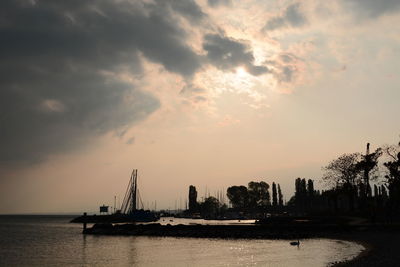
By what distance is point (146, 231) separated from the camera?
99.4 meters

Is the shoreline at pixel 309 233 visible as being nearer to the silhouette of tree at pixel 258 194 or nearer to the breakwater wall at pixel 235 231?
the breakwater wall at pixel 235 231

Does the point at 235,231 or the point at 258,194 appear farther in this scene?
the point at 258,194

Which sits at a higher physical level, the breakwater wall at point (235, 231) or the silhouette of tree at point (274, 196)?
the silhouette of tree at point (274, 196)

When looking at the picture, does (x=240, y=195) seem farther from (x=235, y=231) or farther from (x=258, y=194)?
(x=235, y=231)

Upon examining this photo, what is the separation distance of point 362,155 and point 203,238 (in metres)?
39.9

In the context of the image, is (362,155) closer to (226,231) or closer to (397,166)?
(397,166)

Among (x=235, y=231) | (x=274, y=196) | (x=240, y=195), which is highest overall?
(x=240, y=195)

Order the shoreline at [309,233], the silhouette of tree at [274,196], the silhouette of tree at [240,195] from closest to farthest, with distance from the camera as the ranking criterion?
the shoreline at [309,233]
the silhouette of tree at [274,196]
the silhouette of tree at [240,195]

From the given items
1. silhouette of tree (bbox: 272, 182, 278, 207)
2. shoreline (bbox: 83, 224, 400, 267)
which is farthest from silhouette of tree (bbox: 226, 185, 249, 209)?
shoreline (bbox: 83, 224, 400, 267)

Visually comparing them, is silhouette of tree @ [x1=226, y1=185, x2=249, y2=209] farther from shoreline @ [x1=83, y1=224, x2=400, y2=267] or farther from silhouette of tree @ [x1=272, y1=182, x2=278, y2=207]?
shoreline @ [x1=83, y1=224, x2=400, y2=267]

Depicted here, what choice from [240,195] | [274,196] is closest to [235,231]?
[274,196]

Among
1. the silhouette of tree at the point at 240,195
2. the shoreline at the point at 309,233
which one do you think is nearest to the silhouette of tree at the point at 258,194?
the silhouette of tree at the point at 240,195

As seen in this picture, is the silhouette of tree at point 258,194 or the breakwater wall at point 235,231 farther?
the silhouette of tree at point 258,194

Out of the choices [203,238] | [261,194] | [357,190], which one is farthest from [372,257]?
[261,194]
